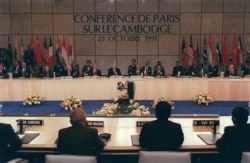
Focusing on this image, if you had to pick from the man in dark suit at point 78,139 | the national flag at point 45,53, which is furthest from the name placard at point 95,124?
the national flag at point 45,53

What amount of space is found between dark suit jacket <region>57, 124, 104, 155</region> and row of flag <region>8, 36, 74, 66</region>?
9.19 metres

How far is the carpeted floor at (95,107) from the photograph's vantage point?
8609 mm

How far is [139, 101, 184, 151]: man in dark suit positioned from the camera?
3287 millimetres

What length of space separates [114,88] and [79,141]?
659cm

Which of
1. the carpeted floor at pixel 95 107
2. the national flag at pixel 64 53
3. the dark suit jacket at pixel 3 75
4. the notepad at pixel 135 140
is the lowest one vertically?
the carpeted floor at pixel 95 107

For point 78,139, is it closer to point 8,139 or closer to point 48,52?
point 8,139

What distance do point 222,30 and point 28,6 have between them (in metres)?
7.10

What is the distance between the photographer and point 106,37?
12.7m

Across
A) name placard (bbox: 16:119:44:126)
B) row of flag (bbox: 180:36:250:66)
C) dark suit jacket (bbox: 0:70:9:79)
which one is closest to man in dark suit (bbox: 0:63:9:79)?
dark suit jacket (bbox: 0:70:9:79)

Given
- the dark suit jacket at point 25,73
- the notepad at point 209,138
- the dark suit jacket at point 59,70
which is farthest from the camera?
the dark suit jacket at point 59,70


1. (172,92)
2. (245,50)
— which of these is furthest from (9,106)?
(245,50)

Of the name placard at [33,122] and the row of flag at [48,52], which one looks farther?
the row of flag at [48,52]

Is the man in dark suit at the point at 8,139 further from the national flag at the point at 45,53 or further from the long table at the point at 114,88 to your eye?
the national flag at the point at 45,53

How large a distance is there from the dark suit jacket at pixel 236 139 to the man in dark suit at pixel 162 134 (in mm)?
428
